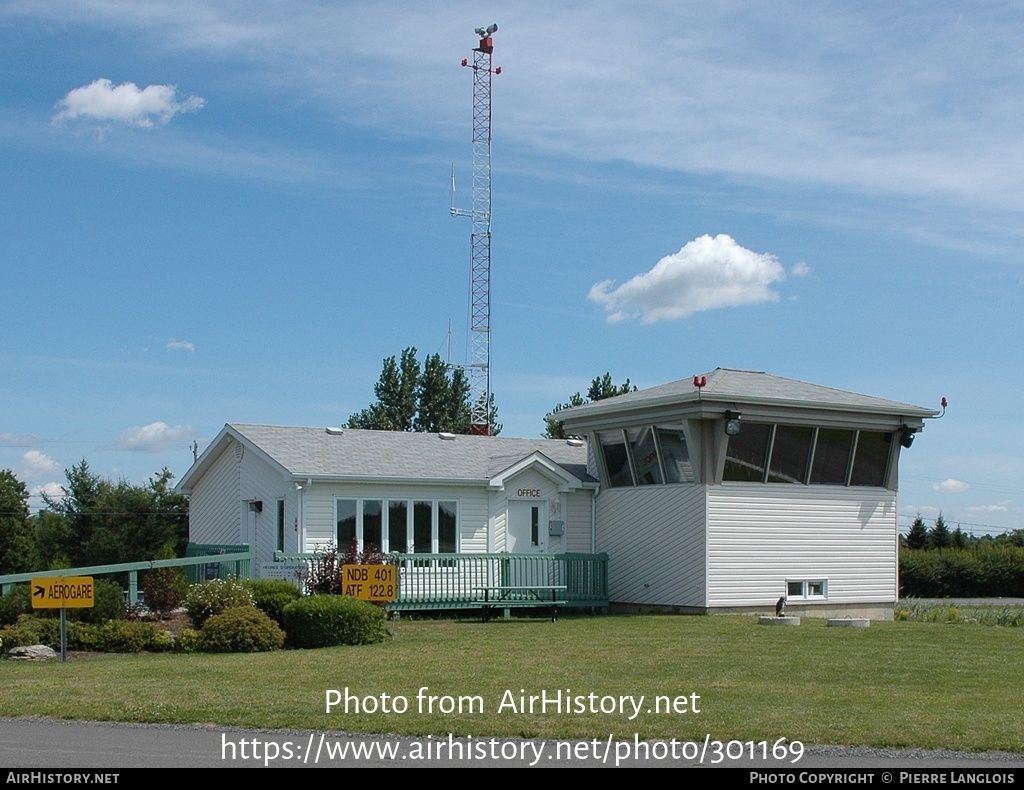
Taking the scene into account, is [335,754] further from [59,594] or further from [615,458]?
[615,458]

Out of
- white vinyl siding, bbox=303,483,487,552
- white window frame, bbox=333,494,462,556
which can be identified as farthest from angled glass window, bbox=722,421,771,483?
white window frame, bbox=333,494,462,556

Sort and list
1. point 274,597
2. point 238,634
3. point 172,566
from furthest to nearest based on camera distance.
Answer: point 172,566, point 274,597, point 238,634

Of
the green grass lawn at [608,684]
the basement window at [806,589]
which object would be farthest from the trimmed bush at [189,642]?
the basement window at [806,589]

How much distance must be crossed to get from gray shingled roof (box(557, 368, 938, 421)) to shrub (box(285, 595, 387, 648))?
9682 mm

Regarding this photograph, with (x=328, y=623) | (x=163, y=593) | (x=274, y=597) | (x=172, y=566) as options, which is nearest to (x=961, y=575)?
(x=172, y=566)

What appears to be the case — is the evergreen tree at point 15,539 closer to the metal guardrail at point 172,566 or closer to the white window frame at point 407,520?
the metal guardrail at point 172,566

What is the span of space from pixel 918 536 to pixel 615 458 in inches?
1463

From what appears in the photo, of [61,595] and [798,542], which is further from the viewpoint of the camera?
[798,542]

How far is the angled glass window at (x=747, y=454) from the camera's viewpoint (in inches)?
1066

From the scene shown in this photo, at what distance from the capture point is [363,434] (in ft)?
101

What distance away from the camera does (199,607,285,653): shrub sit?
750 inches

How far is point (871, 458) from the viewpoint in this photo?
96.1 feet

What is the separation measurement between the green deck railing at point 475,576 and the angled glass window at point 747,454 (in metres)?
3.91

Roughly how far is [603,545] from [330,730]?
19507mm
